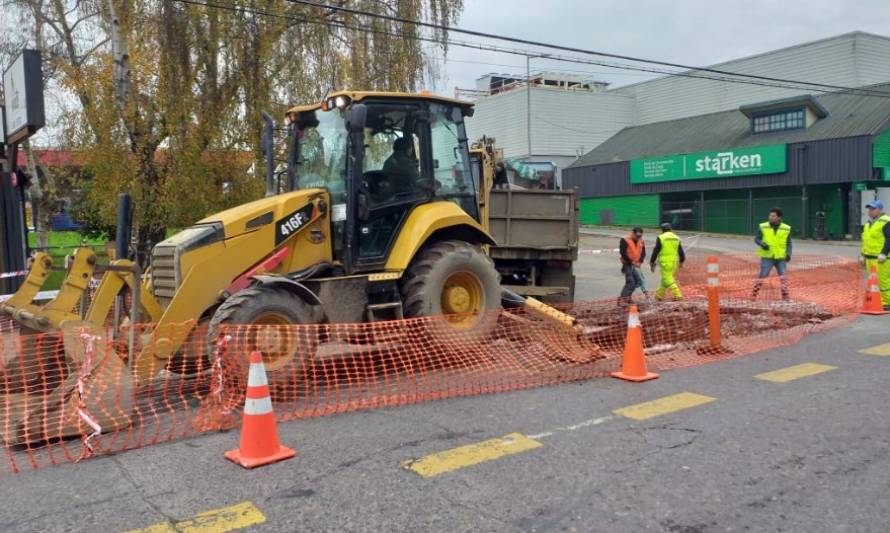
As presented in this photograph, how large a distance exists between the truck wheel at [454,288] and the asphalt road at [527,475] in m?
1.56

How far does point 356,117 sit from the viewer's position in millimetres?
7035

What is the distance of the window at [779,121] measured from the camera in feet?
115

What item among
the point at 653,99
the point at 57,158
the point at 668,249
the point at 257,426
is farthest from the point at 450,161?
the point at 653,99

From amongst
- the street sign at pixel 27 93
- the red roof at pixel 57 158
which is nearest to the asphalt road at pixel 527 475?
the street sign at pixel 27 93

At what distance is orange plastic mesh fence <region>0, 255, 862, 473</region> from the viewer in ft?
18.2

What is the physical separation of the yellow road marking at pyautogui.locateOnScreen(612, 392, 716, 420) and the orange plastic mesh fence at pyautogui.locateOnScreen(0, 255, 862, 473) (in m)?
1.13

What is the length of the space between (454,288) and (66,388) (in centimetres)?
405

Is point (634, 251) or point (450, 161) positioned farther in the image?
point (634, 251)

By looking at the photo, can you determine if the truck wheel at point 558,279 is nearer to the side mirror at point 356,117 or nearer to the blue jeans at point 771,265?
the blue jeans at point 771,265

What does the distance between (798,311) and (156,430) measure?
9.12 m

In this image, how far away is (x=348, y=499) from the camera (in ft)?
13.9

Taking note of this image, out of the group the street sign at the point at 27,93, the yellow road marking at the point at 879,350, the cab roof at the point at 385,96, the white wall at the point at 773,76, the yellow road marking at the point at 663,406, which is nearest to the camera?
the yellow road marking at the point at 663,406

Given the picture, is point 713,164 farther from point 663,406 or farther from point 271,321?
point 271,321

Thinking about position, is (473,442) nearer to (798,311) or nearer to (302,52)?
(798,311)
